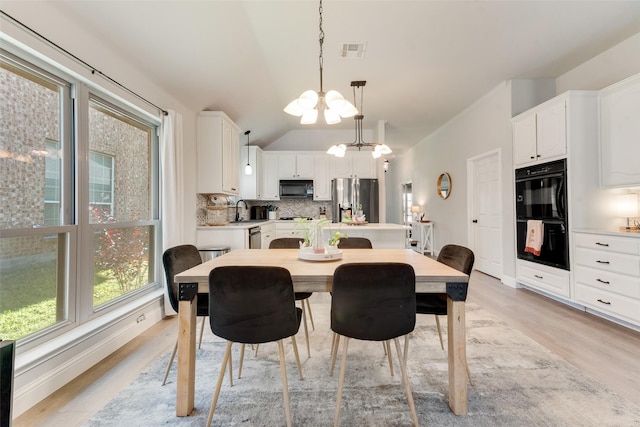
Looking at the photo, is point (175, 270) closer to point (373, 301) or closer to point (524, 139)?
point (373, 301)

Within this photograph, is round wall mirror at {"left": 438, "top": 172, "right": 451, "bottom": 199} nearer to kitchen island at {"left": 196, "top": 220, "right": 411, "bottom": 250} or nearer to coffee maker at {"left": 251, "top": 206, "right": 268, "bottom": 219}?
kitchen island at {"left": 196, "top": 220, "right": 411, "bottom": 250}

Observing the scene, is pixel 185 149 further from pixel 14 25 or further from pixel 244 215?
pixel 244 215

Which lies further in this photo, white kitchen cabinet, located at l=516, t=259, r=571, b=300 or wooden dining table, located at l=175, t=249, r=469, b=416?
white kitchen cabinet, located at l=516, t=259, r=571, b=300

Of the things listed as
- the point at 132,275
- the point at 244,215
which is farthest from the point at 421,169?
the point at 132,275

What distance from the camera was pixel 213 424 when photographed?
147cm

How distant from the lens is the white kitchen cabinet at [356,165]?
611 cm

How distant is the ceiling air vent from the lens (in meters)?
3.14

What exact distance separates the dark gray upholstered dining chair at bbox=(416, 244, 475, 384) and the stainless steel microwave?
4145mm

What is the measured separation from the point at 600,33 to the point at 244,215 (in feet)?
18.6

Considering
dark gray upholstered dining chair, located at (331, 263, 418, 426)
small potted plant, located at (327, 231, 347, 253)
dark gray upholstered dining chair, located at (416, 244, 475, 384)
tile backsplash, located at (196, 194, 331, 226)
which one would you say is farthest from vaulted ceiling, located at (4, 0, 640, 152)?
dark gray upholstered dining chair, located at (331, 263, 418, 426)

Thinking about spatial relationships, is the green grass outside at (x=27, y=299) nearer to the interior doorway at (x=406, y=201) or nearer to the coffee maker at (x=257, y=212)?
the coffee maker at (x=257, y=212)

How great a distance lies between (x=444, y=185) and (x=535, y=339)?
A: 428 centimetres

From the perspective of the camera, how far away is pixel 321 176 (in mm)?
6164

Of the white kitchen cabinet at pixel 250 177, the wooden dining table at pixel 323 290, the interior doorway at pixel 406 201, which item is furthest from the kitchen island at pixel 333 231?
the interior doorway at pixel 406 201
